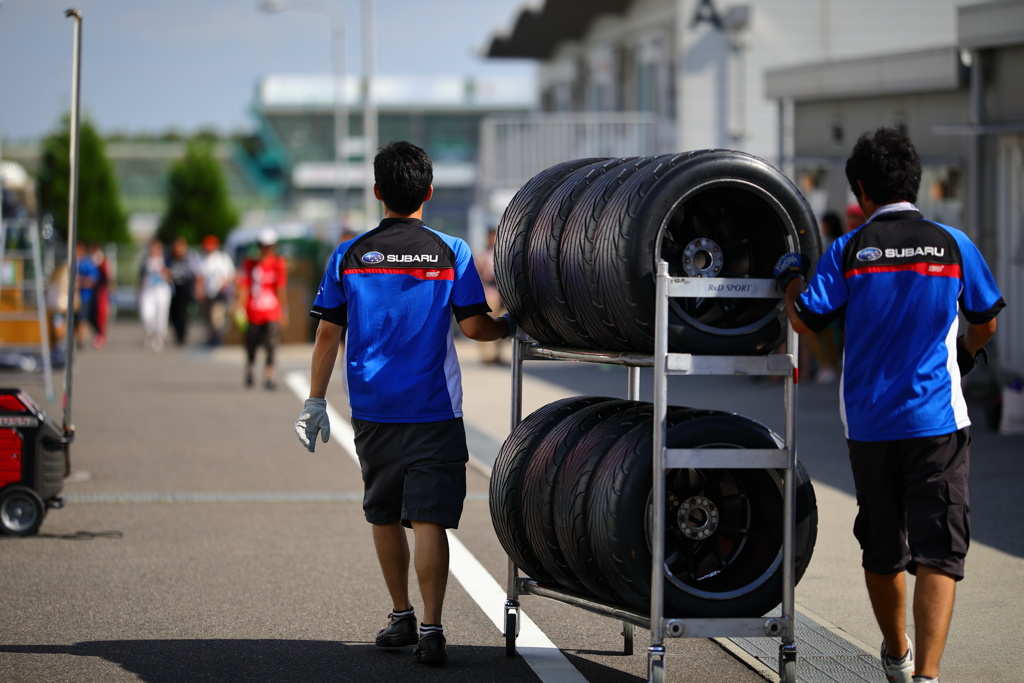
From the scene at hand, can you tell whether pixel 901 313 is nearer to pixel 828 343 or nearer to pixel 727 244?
pixel 727 244

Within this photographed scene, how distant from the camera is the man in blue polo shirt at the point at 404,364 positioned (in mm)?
5777

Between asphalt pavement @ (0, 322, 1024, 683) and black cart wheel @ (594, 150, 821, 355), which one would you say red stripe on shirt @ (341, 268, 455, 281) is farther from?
asphalt pavement @ (0, 322, 1024, 683)

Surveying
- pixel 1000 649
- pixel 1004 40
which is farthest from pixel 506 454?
pixel 1004 40

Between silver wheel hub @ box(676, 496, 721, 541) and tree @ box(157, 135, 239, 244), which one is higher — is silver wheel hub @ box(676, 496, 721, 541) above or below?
below

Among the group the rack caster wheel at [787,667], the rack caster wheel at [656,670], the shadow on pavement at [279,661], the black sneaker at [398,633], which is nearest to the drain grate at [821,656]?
the rack caster wheel at [787,667]

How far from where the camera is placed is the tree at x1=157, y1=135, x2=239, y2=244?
5753 centimetres

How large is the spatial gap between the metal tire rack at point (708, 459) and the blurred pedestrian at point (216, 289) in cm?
2342

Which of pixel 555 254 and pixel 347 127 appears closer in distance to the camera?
pixel 555 254

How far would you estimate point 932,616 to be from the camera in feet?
16.2

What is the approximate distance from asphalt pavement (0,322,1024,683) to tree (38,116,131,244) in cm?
4175

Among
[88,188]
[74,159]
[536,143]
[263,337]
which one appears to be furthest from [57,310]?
[88,188]

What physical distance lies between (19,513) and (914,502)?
5436mm

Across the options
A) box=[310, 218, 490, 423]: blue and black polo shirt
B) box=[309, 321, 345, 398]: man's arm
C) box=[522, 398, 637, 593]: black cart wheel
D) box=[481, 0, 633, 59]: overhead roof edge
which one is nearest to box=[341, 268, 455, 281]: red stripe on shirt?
box=[310, 218, 490, 423]: blue and black polo shirt

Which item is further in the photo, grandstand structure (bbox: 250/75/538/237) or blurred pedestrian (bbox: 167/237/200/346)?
grandstand structure (bbox: 250/75/538/237)
